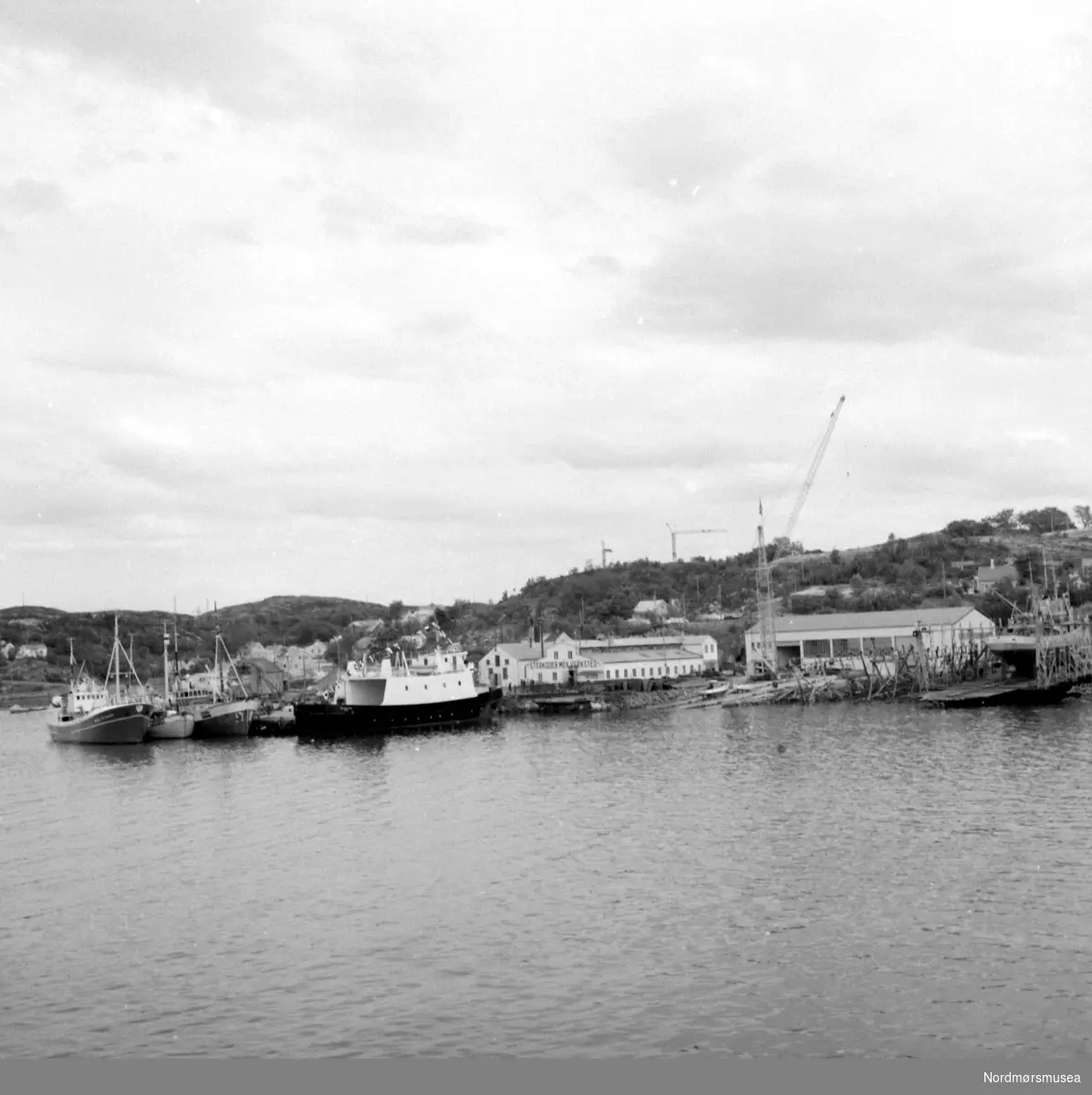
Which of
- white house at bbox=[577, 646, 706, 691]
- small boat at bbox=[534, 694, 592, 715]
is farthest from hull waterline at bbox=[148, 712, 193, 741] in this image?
white house at bbox=[577, 646, 706, 691]

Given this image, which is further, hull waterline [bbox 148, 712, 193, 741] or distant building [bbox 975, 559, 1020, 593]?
distant building [bbox 975, 559, 1020, 593]

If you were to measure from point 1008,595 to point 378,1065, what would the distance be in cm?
13124

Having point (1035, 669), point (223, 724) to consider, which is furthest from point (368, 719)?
point (1035, 669)

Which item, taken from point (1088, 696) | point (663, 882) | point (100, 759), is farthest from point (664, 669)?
point (663, 882)

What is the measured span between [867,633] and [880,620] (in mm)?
1565

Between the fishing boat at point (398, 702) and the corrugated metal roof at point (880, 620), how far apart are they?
3393 cm

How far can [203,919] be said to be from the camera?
23.5 meters

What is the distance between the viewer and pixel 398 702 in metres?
73.1

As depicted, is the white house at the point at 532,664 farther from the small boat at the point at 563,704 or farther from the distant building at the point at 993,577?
the distant building at the point at 993,577

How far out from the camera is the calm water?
17.1 m

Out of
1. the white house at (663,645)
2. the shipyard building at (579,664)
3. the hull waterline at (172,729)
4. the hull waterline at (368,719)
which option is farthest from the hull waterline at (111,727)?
the white house at (663,645)

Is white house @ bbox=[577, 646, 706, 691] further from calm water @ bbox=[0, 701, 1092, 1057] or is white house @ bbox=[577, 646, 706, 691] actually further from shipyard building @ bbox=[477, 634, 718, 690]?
calm water @ bbox=[0, 701, 1092, 1057]

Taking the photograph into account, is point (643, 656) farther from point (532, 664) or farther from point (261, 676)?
point (261, 676)

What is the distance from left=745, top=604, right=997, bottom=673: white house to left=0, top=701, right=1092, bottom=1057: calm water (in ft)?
174
